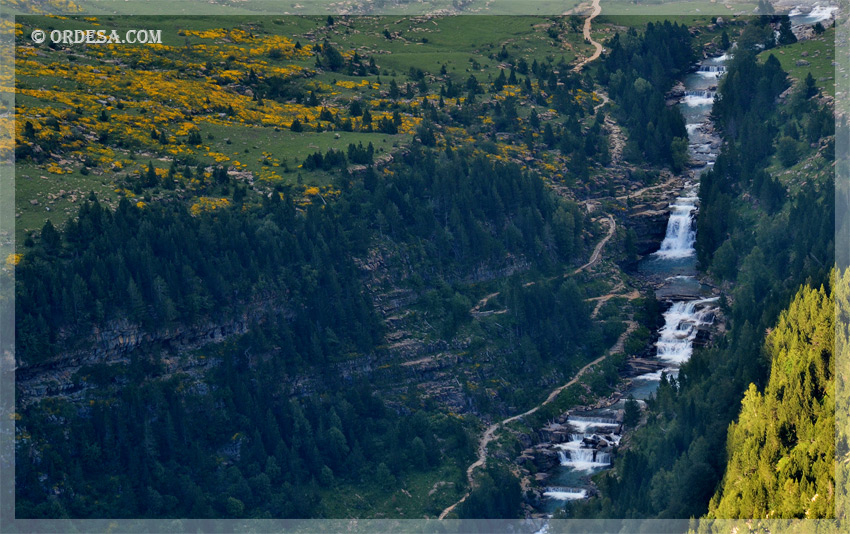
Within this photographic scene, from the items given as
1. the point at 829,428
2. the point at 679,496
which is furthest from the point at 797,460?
the point at 679,496

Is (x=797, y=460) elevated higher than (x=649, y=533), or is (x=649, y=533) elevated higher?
(x=797, y=460)

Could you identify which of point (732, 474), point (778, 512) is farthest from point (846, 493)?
point (732, 474)

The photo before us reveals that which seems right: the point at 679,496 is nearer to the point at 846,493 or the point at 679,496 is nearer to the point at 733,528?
the point at 733,528

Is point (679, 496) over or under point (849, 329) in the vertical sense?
under

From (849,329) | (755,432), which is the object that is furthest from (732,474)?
(849,329)

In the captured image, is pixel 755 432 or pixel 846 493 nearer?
pixel 846 493

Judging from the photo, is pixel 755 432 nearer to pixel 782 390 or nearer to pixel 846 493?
pixel 782 390

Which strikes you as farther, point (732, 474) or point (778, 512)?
point (732, 474)
